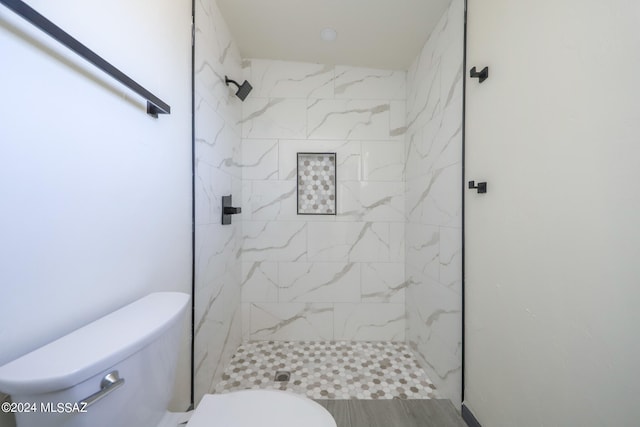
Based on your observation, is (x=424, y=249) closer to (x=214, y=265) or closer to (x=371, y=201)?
(x=371, y=201)

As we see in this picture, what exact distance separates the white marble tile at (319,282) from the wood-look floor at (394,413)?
788 millimetres

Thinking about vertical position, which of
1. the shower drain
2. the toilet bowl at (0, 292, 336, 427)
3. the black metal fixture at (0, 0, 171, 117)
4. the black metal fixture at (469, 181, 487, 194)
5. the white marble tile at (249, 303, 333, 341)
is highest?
the black metal fixture at (0, 0, 171, 117)

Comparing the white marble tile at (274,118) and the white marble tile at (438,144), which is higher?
the white marble tile at (274,118)

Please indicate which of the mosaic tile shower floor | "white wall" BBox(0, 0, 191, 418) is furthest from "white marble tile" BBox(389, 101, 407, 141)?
the mosaic tile shower floor

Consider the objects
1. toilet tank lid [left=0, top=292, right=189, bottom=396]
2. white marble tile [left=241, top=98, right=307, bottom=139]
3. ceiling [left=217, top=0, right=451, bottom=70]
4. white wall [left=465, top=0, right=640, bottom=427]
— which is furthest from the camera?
white marble tile [left=241, top=98, right=307, bottom=139]

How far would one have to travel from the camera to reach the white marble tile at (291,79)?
211 centimetres

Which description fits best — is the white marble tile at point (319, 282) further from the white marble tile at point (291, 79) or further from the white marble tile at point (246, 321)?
the white marble tile at point (291, 79)

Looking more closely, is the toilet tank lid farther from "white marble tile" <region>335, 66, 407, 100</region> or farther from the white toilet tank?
"white marble tile" <region>335, 66, 407, 100</region>

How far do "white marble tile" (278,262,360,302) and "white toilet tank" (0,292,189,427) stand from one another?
4.46 feet

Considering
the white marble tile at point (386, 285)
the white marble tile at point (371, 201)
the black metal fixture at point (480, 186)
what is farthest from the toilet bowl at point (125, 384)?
the white marble tile at point (371, 201)

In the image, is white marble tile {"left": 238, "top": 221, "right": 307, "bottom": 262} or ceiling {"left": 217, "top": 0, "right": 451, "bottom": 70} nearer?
ceiling {"left": 217, "top": 0, "right": 451, "bottom": 70}

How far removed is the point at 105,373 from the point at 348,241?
5.82 feet

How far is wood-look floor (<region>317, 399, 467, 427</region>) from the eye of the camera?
4.30ft

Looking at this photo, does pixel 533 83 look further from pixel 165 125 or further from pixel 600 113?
pixel 165 125
